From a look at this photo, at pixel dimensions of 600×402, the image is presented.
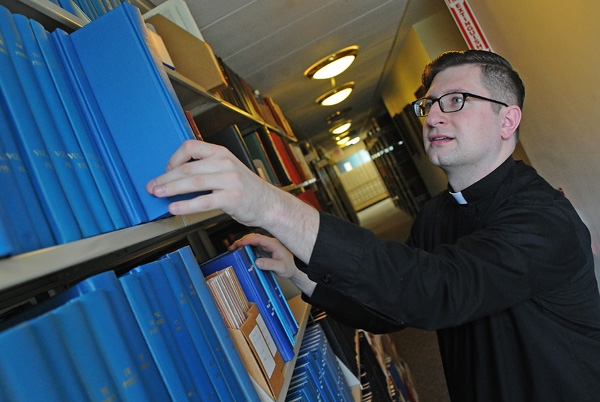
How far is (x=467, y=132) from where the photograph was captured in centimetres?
134

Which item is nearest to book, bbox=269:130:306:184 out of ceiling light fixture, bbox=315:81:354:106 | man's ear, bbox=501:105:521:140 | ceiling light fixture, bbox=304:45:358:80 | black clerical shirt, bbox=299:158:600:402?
ceiling light fixture, bbox=304:45:358:80

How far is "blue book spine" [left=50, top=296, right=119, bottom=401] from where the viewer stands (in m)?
0.50

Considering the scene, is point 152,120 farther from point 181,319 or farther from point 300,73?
point 300,73

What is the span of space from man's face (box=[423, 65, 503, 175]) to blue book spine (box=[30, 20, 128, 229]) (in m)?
1.02

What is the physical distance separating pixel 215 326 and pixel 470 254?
568 millimetres

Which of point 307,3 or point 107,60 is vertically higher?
point 307,3

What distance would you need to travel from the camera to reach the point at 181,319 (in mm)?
746

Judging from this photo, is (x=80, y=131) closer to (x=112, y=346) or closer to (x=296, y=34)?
(x=112, y=346)

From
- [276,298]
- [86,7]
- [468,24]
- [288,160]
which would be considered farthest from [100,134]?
[468,24]

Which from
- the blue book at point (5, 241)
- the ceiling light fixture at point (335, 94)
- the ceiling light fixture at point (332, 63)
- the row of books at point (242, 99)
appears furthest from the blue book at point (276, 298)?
the ceiling light fixture at point (335, 94)

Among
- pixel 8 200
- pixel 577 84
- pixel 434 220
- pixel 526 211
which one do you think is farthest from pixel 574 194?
pixel 8 200

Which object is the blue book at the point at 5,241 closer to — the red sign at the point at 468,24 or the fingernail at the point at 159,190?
the fingernail at the point at 159,190

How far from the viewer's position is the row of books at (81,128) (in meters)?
0.58

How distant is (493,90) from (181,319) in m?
1.21
